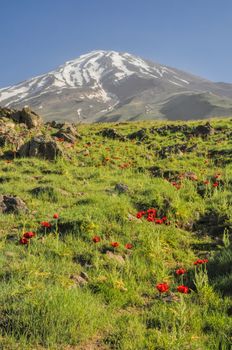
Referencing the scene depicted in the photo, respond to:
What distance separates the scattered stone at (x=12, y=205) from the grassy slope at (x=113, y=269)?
1.17 ft

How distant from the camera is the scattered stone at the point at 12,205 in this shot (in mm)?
10655

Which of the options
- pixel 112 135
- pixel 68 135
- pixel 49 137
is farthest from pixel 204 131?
pixel 49 137

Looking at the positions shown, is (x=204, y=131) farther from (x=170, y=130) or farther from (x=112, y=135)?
(x=112, y=135)

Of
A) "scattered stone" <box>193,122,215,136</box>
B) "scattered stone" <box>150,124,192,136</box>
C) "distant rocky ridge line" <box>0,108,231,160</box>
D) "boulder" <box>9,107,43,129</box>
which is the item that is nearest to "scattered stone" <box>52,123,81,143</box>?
"distant rocky ridge line" <box>0,108,231,160</box>

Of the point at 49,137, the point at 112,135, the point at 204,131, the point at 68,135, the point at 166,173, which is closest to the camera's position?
the point at 166,173

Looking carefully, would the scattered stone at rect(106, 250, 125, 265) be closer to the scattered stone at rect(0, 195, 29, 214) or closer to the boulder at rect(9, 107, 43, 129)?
the scattered stone at rect(0, 195, 29, 214)

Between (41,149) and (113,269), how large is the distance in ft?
41.9

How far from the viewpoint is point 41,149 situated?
19.2 metres

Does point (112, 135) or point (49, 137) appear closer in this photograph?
point (49, 137)

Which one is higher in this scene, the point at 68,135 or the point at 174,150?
the point at 68,135

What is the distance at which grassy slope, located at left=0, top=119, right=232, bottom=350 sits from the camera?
17.8ft

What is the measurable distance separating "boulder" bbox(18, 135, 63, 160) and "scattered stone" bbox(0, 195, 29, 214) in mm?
7877

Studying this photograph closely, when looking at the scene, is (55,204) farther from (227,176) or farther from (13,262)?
(227,176)

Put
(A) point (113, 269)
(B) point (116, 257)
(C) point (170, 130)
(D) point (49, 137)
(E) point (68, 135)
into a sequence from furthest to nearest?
(C) point (170, 130)
(E) point (68, 135)
(D) point (49, 137)
(B) point (116, 257)
(A) point (113, 269)
